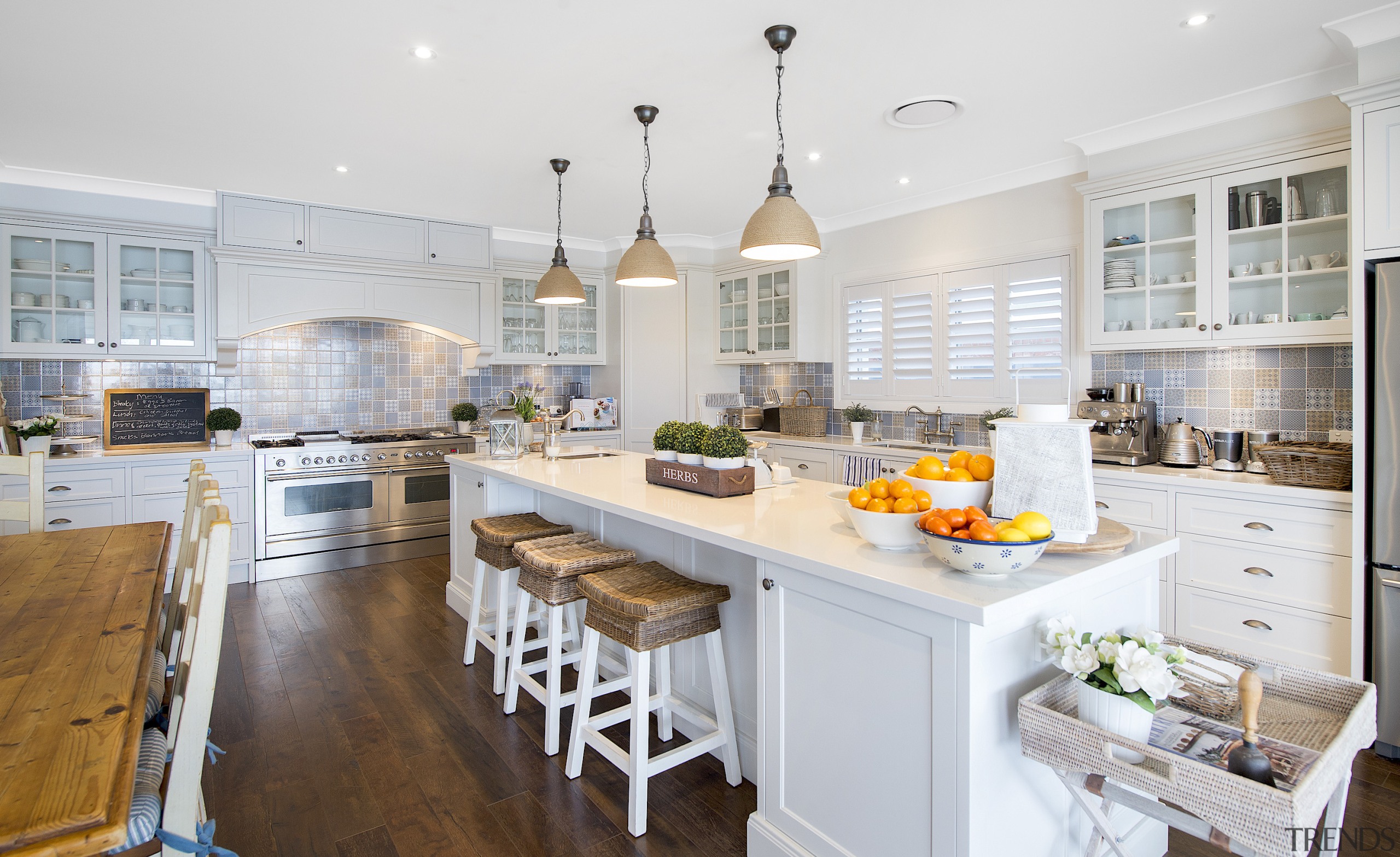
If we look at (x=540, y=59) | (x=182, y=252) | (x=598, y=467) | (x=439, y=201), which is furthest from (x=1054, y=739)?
(x=182, y=252)

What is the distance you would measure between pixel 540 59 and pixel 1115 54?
2.17 meters

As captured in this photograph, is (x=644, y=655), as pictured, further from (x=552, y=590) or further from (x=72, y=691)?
(x=72, y=691)

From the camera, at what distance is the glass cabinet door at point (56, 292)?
411 centimetres

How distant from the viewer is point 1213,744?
134 cm

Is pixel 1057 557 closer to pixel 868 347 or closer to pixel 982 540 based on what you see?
pixel 982 540

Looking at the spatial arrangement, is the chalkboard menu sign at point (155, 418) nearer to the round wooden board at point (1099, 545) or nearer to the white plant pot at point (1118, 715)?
the round wooden board at point (1099, 545)

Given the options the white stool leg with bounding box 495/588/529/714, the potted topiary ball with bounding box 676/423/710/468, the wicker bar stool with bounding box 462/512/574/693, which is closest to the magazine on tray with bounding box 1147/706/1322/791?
the potted topiary ball with bounding box 676/423/710/468

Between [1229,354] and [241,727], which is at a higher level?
[1229,354]

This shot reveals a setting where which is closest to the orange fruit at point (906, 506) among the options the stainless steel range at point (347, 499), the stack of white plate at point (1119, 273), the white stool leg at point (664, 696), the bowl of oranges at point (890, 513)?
the bowl of oranges at point (890, 513)

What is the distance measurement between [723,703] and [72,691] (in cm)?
159

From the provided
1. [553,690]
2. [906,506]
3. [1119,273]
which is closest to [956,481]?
[906,506]

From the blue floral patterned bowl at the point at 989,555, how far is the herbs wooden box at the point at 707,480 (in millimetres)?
1095

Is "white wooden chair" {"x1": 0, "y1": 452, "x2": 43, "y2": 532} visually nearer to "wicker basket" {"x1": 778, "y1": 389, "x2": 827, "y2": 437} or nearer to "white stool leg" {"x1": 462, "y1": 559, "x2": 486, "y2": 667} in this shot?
"white stool leg" {"x1": 462, "y1": 559, "x2": 486, "y2": 667}

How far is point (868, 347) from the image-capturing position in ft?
16.5
